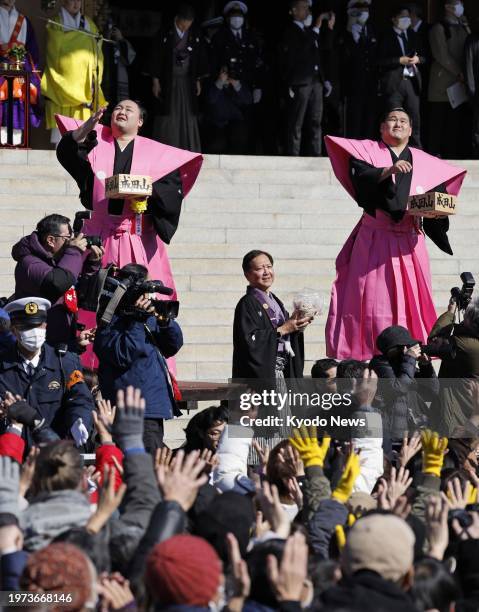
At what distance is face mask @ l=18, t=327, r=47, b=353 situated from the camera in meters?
8.20

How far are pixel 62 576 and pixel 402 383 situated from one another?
4372 mm

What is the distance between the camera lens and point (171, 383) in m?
8.99

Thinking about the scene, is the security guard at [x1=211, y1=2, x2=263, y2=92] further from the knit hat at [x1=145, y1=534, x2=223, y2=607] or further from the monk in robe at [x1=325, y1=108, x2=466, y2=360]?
the knit hat at [x1=145, y1=534, x2=223, y2=607]

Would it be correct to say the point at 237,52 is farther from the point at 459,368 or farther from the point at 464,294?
the point at 459,368

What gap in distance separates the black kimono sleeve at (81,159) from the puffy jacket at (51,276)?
1006mm

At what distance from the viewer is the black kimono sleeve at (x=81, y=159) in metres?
10.5

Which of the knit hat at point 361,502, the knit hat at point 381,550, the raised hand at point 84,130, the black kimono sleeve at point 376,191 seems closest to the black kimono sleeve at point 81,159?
the raised hand at point 84,130

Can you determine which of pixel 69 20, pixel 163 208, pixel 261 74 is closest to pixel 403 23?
pixel 261 74

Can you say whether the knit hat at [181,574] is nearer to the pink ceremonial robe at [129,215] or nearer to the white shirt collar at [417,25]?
the pink ceremonial robe at [129,215]

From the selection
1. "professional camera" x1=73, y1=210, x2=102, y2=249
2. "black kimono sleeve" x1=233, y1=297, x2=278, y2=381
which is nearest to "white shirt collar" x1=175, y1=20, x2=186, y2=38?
"professional camera" x1=73, y1=210, x2=102, y2=249

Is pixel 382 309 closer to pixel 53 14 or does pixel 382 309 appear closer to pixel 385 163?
pixel 385 163

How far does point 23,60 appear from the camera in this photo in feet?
48.8

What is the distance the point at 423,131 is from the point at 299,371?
7927 millimetres

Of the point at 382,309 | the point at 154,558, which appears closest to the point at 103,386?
the point at 382,309
